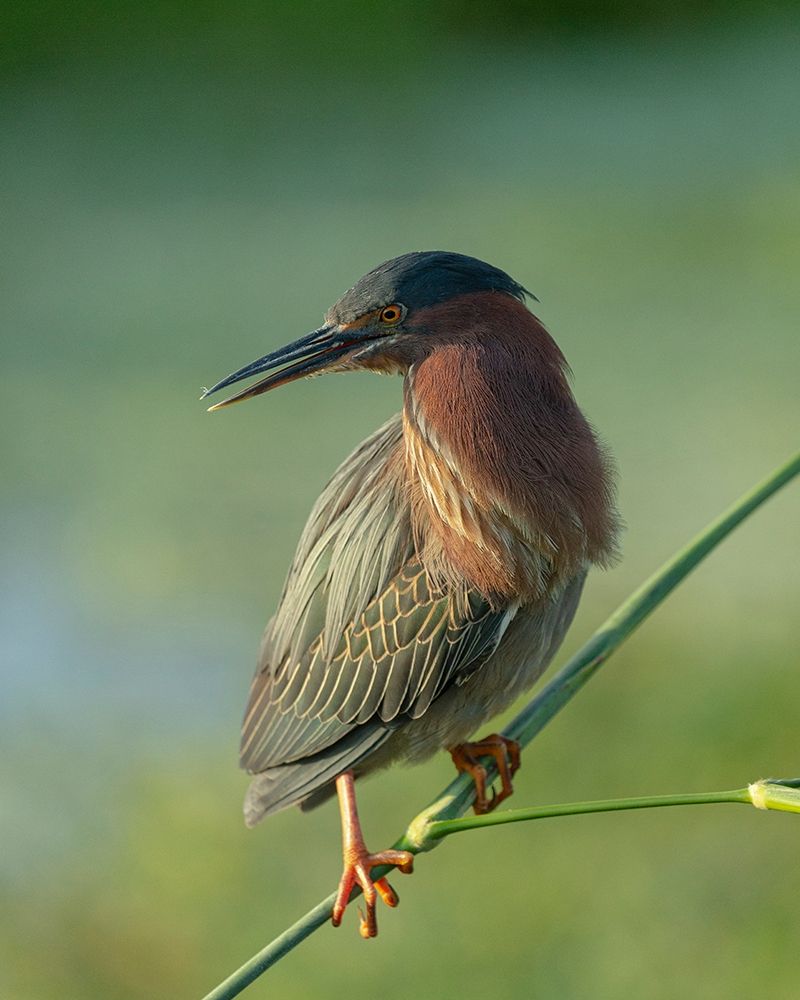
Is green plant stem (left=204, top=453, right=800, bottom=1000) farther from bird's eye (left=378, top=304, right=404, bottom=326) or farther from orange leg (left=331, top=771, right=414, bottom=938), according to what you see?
bird's eye (left=378, top=304, right=404, bottom=326)

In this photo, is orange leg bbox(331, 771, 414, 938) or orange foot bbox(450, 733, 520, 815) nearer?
orange leg bbox(331, 771, 414, 938)

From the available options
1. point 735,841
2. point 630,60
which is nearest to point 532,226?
point 630,60

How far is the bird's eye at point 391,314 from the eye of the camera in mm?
1375

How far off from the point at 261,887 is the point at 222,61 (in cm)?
712

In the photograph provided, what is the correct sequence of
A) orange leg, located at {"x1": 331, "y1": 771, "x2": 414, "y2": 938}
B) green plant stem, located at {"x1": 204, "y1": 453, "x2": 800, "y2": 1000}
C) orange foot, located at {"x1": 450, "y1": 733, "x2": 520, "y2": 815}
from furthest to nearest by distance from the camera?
orange foot, located at {"x1": 450, "y1": 733, "x2": 520, "y2": 815}, orange leg, located at {"x1": 331, "y1": 771, "x2": 414, "y2": 938}, green plant stem, located at {"x1": 204, "y1": 453, "x2": 800, "y2": 1000}

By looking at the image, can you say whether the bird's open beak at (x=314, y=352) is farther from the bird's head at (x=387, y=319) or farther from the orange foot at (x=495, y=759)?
the orange foot at (x=495, y=759)

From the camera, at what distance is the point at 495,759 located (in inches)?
67.9

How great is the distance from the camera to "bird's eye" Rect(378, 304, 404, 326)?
1.38 meters

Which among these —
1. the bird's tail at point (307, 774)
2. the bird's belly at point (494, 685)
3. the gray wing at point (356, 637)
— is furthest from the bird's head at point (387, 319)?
the bird's tail at point (307, 774)

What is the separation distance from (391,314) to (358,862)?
2.18 feet

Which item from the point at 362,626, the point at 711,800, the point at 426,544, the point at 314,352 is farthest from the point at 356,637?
the point at 711,800

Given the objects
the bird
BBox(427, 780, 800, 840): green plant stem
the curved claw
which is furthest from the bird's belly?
BBox(427, 780, 800, 840): green plant stem

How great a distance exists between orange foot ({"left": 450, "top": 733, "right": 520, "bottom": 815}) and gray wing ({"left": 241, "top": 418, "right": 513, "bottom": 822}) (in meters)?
0.20

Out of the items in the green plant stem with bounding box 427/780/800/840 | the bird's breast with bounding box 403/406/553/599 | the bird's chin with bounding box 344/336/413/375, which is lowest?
the green plant stem with bounding box 427/780/800/840
